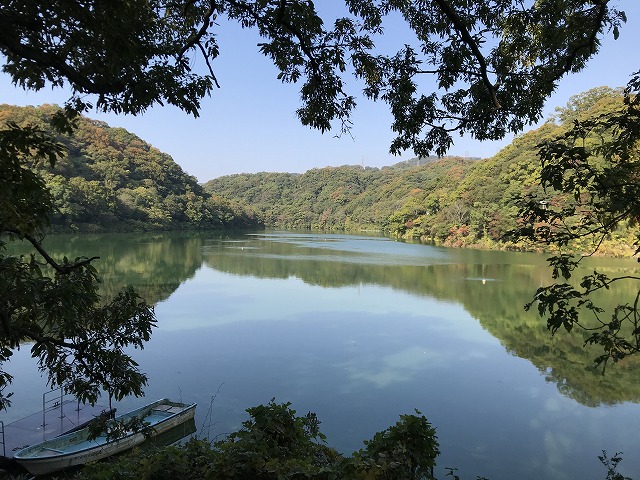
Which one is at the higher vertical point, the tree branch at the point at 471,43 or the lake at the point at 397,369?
the tree branch at the point at 471,43

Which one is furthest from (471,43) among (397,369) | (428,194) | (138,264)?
(428,194)

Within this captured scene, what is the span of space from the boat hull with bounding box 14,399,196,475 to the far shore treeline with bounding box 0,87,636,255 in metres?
11.8

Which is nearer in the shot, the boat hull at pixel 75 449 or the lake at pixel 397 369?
the boat hull at pixel 75 449

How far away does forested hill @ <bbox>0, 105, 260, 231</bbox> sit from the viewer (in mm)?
29484

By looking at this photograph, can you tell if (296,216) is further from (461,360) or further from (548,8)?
(548,8)

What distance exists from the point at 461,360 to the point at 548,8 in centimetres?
686

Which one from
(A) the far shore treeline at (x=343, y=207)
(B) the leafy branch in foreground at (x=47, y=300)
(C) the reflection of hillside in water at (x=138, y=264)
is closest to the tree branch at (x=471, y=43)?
(B) the leafy branch in foreground at (x=47, y=300)

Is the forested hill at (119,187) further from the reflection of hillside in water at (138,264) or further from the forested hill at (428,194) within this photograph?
the forested hill at (428,194)

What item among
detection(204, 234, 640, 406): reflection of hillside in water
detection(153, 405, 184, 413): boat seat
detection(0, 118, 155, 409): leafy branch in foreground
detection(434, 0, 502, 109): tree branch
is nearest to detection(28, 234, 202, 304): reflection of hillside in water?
detection(204, 234, 640, 406): reflection of hillside in water

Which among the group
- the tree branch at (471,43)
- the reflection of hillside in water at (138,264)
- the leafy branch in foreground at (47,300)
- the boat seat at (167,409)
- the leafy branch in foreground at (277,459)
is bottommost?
the boat seat at (167,409)

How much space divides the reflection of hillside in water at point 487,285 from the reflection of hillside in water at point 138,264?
1620mm

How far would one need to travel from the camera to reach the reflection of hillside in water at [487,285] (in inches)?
293

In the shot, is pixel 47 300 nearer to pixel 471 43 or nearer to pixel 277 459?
pixel 277 459

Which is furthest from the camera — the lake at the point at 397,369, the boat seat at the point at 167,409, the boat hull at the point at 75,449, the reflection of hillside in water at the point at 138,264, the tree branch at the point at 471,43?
the reflection of hillside in water at the point at 138,264
